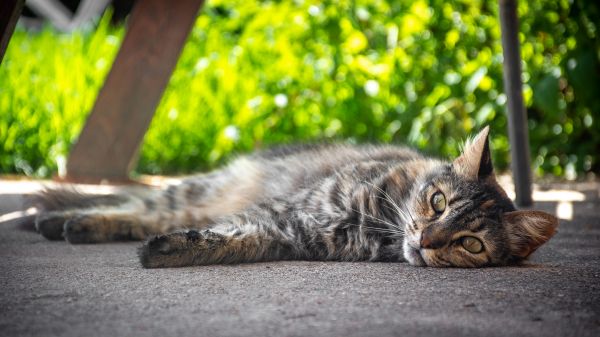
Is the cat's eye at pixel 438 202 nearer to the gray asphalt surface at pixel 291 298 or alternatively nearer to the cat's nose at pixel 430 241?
the cat's nose at pixel 430 241

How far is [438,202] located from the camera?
2.27m

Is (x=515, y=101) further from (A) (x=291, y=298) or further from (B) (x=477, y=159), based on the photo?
(A) (x=291, y=298)

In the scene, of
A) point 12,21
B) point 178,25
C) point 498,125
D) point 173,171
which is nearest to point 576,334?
point 12,21

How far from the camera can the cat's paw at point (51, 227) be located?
260cm

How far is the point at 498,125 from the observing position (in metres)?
5.06

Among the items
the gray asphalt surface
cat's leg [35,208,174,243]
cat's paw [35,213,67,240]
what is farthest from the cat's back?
cat's paw [35,213,67,240]

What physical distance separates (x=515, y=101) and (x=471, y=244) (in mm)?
1299

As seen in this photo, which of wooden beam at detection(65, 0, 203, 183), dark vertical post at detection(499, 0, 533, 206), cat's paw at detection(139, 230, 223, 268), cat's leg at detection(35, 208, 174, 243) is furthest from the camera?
wooden beam at detection(65, 0, 203, 183)

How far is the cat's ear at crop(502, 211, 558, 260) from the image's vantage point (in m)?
2.17

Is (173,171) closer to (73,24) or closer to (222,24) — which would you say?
(222,24)

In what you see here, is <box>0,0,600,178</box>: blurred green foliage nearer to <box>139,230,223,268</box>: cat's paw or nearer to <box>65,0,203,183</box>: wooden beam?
<box>65,0,203,183</box>: wooden beam

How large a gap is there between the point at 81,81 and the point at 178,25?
1719mm

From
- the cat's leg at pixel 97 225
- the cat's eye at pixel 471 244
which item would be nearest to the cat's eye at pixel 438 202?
the cat's eye at pixel 471 244

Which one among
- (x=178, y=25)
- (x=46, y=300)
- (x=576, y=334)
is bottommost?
(x=46, y=300)
